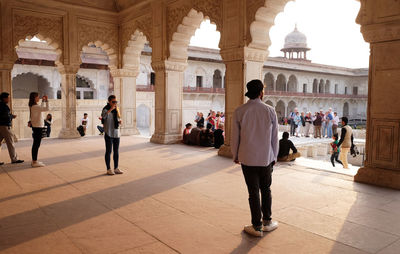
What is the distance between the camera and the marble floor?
2.56 metres

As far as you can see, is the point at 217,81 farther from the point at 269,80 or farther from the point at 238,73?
the point at 238,73

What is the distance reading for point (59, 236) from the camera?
8.88 feet

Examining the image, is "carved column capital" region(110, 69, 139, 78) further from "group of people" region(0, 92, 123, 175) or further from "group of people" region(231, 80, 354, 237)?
"group of people" region(231, 80, 354, 237)

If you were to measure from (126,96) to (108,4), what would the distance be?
2.97m

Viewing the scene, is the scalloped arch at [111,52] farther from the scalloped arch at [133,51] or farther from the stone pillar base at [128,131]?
the stone pillar base at [128,131]

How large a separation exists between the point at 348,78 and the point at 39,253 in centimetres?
4085

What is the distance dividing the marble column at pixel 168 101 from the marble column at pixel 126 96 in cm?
220

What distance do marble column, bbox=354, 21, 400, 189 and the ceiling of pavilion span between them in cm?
722

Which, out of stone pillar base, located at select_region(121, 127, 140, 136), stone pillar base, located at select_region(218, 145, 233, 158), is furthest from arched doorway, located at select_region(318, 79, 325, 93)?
stone pillar base, located at select_region(218, 145, 233, 158)

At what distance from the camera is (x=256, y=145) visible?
105 inches

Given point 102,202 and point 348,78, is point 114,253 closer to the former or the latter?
point 102,202

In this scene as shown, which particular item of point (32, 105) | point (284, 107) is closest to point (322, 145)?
point (32, 105)

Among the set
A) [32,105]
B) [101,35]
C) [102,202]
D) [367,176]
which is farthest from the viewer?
[101,35]

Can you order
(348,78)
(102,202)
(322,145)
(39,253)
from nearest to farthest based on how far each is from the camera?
(39,253), (102,202), (322,145), (348,78)
